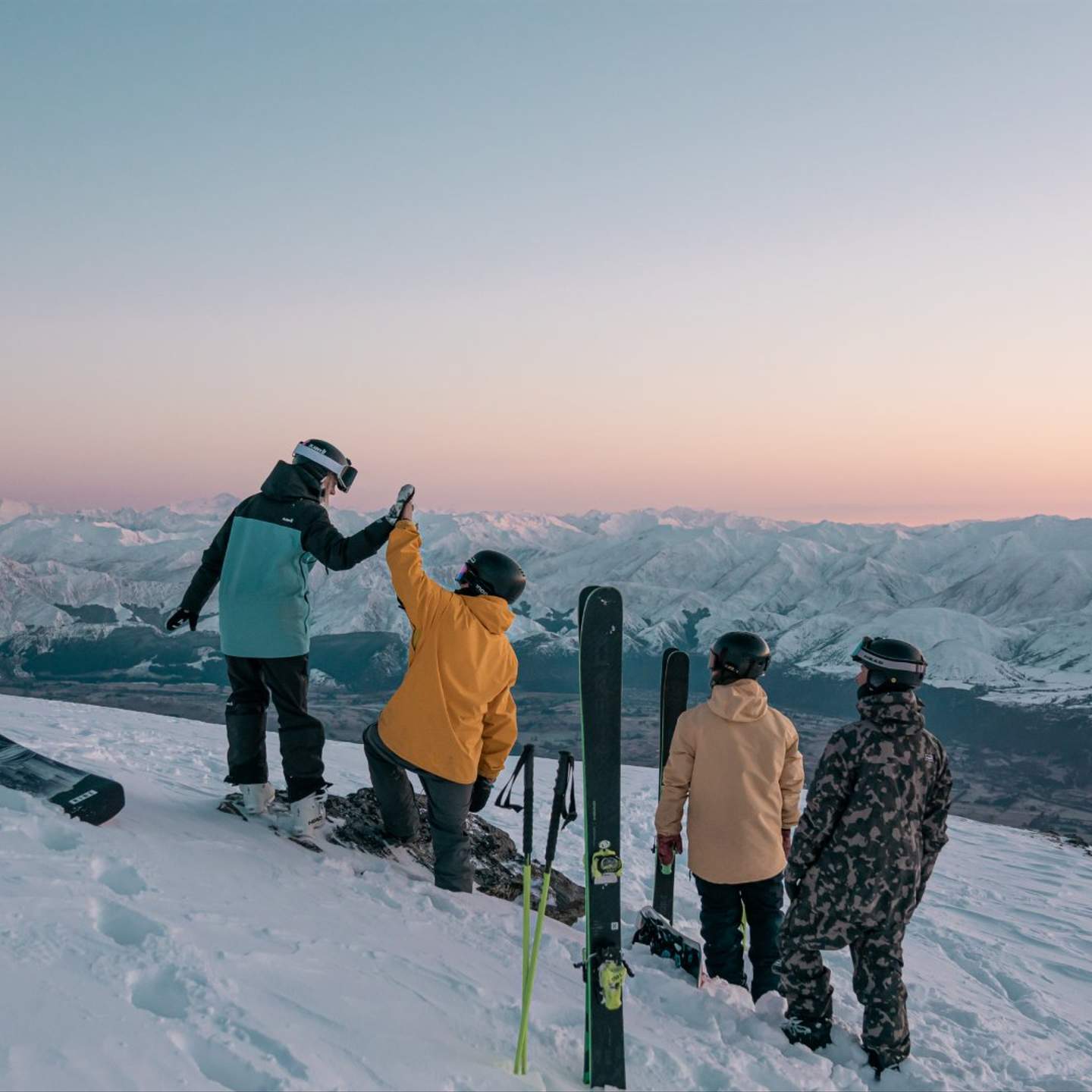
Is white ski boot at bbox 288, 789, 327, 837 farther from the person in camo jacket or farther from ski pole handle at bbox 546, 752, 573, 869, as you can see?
the person in camo jacket

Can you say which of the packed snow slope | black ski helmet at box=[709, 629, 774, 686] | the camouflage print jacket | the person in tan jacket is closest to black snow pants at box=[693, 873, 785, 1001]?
the person in tan jacket

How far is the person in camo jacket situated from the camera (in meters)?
4.82

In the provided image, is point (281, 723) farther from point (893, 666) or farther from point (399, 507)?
point (893, 666)

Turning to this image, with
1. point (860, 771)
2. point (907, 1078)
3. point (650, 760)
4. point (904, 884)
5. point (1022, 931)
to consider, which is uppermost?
point (860, 771)

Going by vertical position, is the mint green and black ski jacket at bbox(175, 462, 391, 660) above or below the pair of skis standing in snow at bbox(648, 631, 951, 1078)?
above

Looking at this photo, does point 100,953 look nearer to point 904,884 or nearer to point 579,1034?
point 579,1034

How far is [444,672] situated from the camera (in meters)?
5.44

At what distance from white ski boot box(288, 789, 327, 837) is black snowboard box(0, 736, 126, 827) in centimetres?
119

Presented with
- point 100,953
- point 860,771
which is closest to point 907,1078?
point 860,771

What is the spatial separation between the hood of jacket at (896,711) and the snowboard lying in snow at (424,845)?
340 cm

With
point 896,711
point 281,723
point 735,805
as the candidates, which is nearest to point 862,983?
point 735,805

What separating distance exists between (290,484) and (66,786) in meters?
2.56

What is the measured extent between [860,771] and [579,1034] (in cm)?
214

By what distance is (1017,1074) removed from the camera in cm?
529
